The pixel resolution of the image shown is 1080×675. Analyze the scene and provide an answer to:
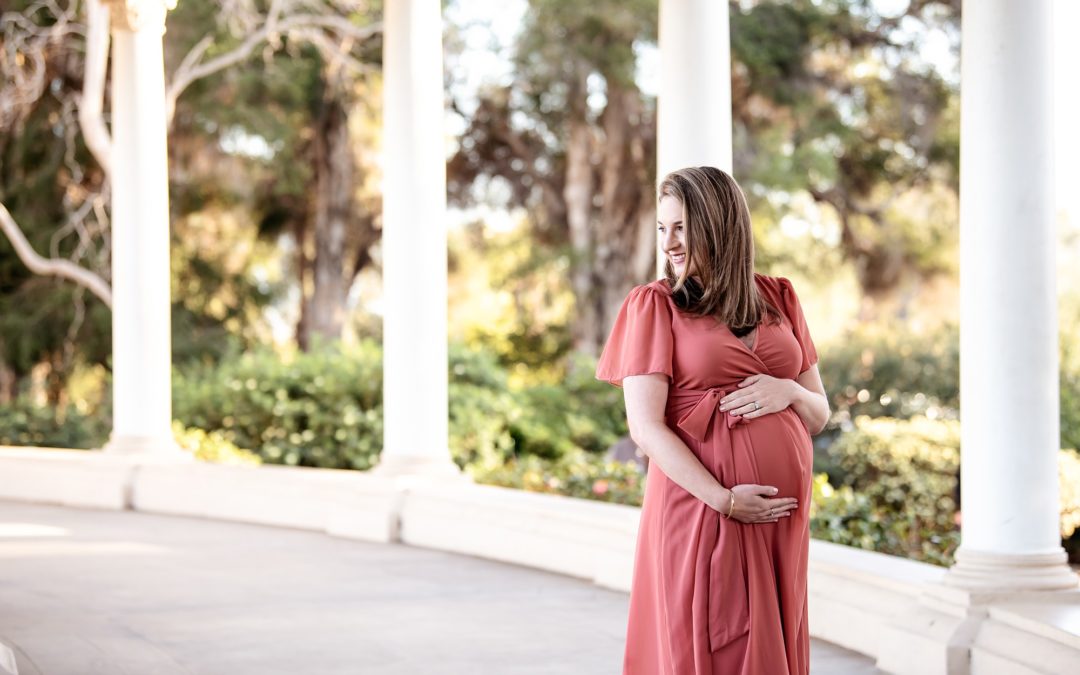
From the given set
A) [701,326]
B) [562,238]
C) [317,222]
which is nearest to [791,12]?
[562,238]

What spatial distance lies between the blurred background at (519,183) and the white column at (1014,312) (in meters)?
19.7

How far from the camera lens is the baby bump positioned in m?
6.19

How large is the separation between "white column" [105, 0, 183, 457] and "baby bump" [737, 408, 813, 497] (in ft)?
51.0

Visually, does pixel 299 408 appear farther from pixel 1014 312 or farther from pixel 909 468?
pixel 1014 312

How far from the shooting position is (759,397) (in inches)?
243

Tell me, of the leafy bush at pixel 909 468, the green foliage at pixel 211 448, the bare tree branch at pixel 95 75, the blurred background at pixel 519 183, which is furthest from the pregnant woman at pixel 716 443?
the bare tree branch at pixel 95 75

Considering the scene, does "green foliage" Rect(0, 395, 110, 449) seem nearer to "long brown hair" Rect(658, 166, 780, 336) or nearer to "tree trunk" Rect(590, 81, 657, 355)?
"tree trunk" Rect(590, 81, 657, 355)

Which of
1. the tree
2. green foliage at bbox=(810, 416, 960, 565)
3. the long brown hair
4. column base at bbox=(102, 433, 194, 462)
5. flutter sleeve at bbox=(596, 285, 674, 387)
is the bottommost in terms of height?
green foliage at bbox=(810, 416, 960, 565)

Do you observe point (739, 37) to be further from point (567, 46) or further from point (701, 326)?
point (701, 326)

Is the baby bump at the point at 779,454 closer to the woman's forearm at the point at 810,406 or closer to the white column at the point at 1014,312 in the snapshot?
the woman's forearm at the point at 810,406

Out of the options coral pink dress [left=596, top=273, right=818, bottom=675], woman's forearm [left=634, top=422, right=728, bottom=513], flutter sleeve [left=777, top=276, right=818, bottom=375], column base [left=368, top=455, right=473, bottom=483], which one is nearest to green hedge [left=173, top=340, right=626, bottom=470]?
column base [left=368, top=455, right=473, bottom=483]

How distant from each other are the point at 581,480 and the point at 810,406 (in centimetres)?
1211

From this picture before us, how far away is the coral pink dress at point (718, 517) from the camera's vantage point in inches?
237

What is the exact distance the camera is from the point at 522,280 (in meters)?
41.4
